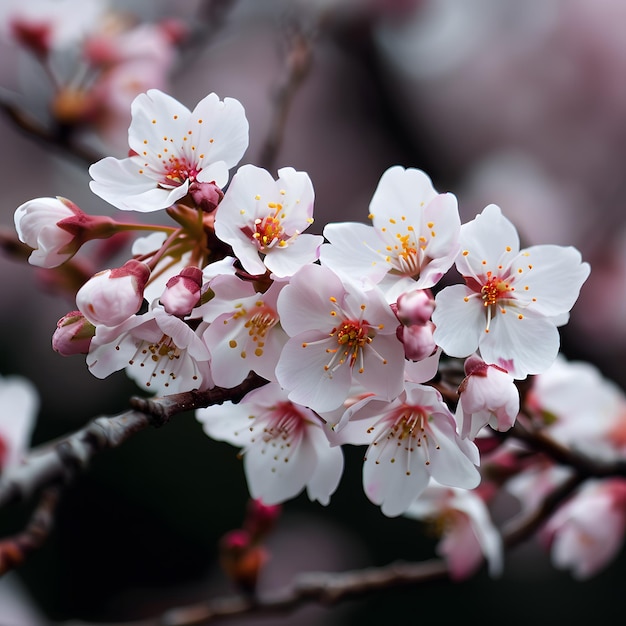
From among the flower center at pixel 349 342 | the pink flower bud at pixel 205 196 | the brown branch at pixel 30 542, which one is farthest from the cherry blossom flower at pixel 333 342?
the brown branch at pixel 30 542

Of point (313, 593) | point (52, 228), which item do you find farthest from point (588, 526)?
point (52, 228)

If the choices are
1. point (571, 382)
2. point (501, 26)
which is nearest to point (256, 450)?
point (571, 382)

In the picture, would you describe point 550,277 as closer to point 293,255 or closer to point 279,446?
point 293,255

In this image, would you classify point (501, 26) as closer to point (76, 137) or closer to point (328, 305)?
point (76, 137)

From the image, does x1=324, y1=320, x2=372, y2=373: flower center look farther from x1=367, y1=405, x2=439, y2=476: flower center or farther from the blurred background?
the blurred background

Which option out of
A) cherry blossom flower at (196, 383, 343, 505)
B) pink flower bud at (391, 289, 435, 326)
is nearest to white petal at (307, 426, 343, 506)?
cherry blossom flower at (196, 383, 343, 505)

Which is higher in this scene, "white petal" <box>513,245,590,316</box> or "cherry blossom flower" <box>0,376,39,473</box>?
"white petal" <box>513,245,590,316</box>

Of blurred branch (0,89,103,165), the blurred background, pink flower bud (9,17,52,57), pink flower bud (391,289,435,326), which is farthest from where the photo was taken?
the blurred background
